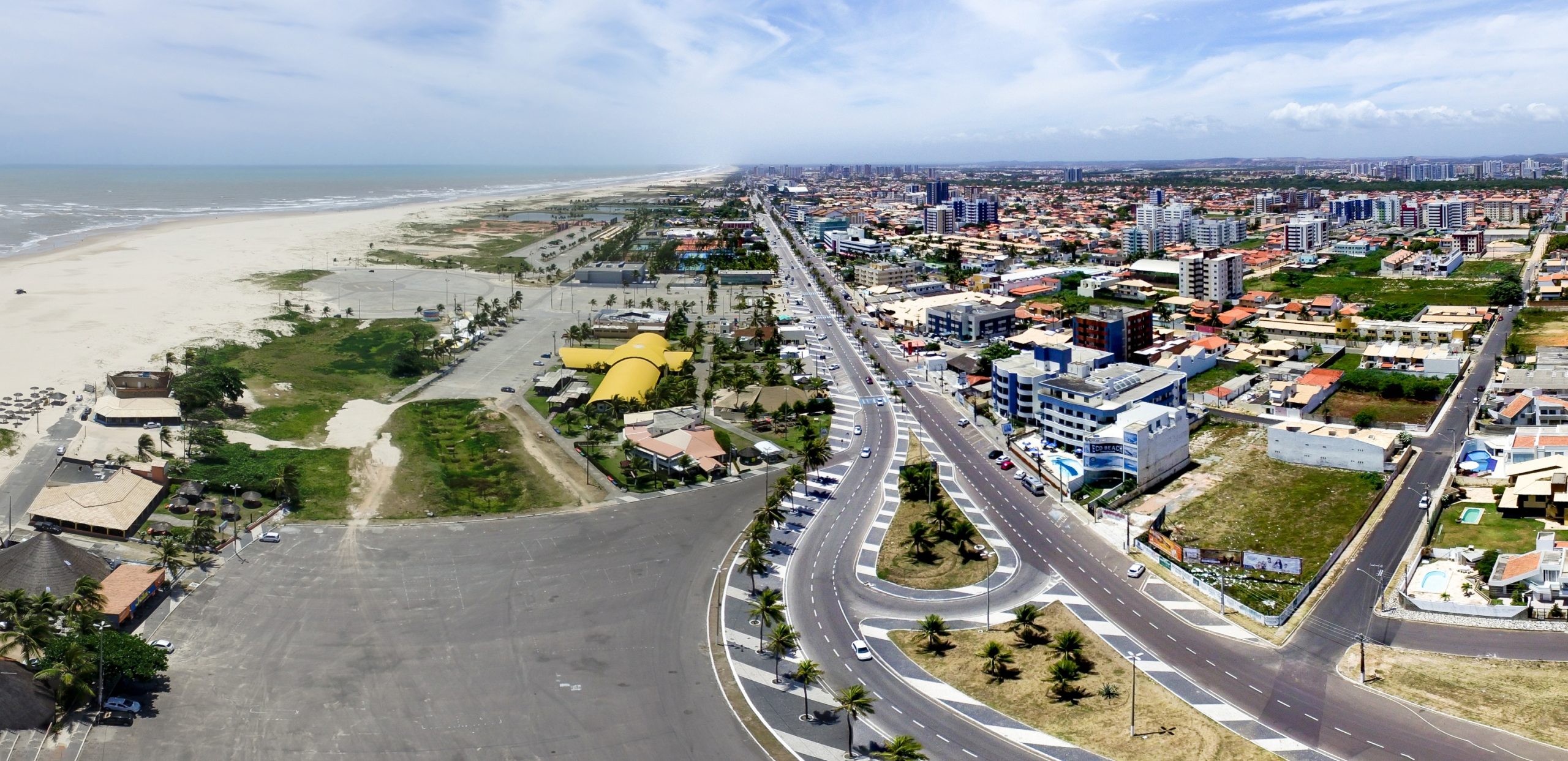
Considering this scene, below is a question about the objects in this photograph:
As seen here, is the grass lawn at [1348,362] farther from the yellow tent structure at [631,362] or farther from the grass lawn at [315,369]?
the grass lawn at [315,369]

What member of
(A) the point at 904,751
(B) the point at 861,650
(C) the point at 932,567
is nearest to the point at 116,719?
(B) the point at 861,650

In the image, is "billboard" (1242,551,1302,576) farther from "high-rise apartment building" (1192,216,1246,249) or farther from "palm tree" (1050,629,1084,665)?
"high-rise apartment building" (1192,216,1246,249)

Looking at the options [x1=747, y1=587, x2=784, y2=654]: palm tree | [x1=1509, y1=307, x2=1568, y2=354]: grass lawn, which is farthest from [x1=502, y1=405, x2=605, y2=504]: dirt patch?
[x1=1509, y1=307, x2=1568, y2=354]: grass lawn

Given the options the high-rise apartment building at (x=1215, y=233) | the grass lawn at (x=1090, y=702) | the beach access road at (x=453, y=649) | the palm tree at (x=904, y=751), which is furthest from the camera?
the high-rise apartment building at (x=1215, y=233)

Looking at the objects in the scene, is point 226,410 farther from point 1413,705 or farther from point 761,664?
point 1413,705

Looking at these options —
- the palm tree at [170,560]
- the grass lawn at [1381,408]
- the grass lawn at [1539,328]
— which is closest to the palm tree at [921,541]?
the palm tree at [170,560]

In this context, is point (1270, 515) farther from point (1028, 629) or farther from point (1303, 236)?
point (1303, 236)

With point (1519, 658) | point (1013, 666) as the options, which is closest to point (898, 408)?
point (1013, 666)
